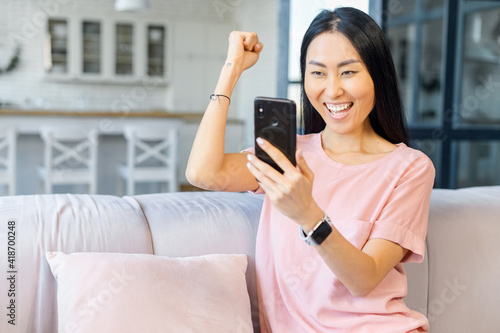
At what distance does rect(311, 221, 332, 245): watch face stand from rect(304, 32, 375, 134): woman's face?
0.35 m

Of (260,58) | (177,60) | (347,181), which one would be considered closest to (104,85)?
(177,60)

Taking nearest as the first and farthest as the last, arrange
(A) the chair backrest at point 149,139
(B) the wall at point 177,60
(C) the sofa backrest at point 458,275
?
(C) the sofa backrest at point 458,275, (A) the chair backrest at point 149,139, (B) the wall at point 177,60

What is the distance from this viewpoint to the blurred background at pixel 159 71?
443cm

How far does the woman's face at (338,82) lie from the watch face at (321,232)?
351 millimetres

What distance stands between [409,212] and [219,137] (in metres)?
0.43

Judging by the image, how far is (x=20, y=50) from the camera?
21.2 ft

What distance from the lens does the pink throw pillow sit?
112 cm

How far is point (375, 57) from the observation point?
1.17 meters

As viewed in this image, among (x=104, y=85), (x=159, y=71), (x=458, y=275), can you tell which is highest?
(x=159, y=71)

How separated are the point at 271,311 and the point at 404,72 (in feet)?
16.1

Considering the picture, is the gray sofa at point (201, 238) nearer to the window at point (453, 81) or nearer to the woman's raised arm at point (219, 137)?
the woman's raised arm at point (219, 137)

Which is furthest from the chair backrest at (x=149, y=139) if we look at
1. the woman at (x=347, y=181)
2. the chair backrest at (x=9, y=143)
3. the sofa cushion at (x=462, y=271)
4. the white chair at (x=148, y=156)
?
the woman at (x=347, y=181)

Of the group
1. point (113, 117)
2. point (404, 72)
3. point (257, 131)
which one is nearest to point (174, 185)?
point (113, 117)

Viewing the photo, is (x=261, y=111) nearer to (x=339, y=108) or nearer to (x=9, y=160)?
(x=339, y=108)
